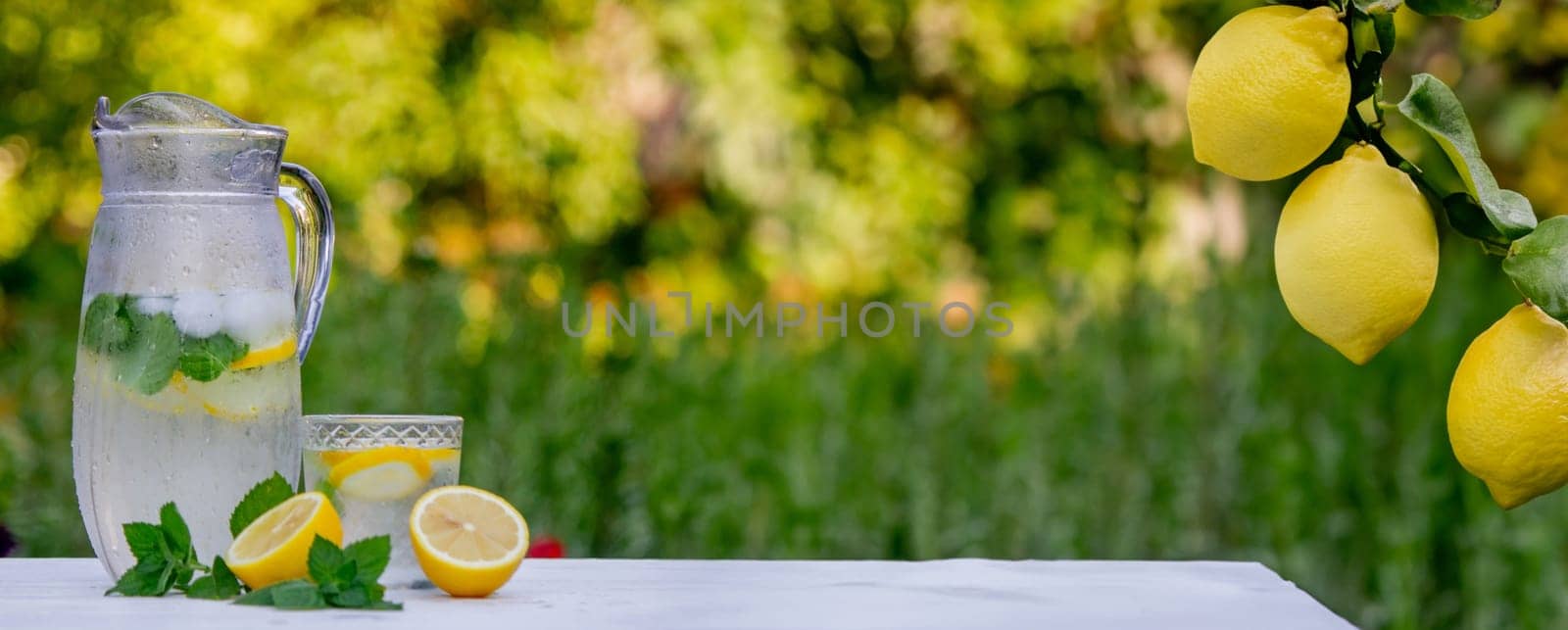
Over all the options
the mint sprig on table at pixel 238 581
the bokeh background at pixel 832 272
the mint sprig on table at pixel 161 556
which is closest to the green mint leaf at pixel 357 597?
the mint sprig on table at pixel 238 581

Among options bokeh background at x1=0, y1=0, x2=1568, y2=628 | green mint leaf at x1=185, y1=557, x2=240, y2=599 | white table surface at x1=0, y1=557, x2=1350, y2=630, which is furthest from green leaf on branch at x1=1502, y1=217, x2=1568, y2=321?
bokeh background at x1=0, y1=0, x2=1568, y2=628

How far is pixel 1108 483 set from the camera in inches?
85.5

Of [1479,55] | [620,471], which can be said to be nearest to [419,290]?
[620,471]

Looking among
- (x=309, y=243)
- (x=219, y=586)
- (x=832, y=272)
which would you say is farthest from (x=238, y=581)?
(x=832, y=272)

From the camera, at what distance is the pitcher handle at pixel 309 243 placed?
3.15ft

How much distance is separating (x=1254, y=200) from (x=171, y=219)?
214cm

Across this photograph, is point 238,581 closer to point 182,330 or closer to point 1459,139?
point 182,330

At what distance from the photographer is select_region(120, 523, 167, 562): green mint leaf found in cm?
84

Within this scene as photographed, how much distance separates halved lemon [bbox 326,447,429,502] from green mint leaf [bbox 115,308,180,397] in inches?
4.1

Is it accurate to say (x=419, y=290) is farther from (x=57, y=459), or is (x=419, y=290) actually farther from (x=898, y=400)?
(x=898, y=400)

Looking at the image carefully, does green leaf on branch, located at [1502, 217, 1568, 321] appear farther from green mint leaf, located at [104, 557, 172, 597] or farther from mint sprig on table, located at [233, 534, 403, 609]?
green mint leaf, located at [104, 557, 172, 597]

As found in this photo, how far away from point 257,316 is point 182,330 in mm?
42

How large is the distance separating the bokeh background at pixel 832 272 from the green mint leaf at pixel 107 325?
3.06 ft

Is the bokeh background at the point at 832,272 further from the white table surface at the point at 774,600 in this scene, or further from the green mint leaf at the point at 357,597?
the green mint leaf at the point at 357,597
